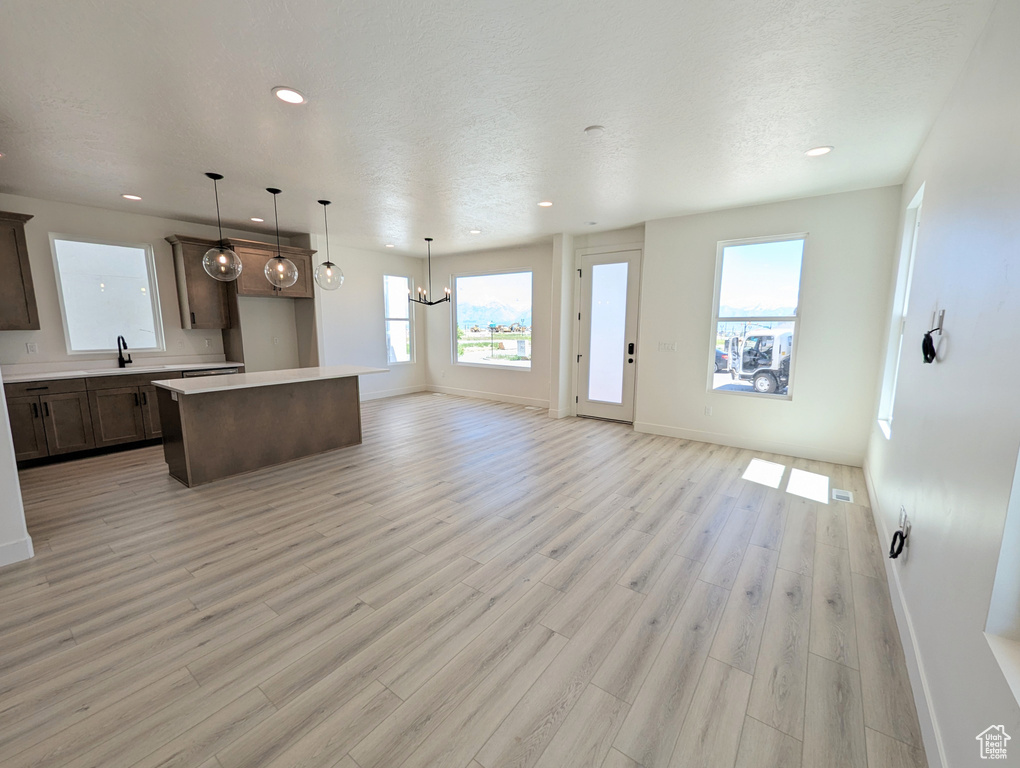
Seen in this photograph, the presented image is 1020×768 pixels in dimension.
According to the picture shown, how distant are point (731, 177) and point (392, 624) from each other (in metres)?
4.17

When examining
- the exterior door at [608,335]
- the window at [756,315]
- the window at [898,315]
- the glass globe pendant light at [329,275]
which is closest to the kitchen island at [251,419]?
the glass globe pendant light at [329,275]

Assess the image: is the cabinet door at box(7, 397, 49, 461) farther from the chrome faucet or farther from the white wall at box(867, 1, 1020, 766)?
the white wall at box(867, 1, 1020, 766)

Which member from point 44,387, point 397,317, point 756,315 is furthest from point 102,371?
point 756,315

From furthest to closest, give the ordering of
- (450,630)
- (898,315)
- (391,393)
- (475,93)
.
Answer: (391,393), (898,315), (475,93), (450,630)

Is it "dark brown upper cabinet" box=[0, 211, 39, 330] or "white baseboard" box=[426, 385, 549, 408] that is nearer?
"dark brown upper cabinet" box=[0, 211, 39, 330]

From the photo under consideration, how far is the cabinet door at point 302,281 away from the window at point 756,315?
18.3 ft

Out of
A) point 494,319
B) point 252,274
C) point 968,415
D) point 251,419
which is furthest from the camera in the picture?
point 494,319

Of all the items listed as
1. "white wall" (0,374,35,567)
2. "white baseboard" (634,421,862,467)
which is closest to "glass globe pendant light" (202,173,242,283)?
"white wall" (0,374,35,567)

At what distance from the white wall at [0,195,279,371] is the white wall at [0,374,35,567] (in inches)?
112

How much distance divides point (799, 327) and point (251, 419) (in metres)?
5.59

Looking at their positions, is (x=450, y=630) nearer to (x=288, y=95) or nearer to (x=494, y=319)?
(x=288, y=95)

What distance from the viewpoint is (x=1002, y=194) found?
143 centimetres

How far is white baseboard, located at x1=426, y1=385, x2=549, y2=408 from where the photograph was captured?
714 cm

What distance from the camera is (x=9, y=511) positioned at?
2488 millimetres
